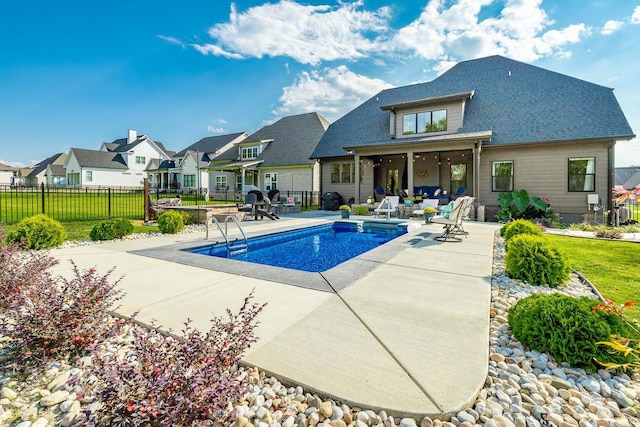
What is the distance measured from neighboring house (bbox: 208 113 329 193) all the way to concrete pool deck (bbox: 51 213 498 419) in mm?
18750

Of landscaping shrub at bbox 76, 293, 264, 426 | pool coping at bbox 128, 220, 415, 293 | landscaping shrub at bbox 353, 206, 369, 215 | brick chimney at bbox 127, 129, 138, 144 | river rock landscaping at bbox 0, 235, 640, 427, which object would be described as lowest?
river rock landscaping at bbox 0, 235, 640, 427

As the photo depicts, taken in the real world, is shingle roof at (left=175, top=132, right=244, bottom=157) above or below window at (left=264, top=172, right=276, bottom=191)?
above

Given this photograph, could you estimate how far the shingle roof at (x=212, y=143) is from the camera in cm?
3528

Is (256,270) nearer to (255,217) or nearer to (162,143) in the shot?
(255,217)

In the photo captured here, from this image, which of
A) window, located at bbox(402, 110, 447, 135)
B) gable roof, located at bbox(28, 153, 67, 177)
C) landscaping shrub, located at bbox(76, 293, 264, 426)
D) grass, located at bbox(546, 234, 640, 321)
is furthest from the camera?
gable roof, located at bbox(28, 153, 67, 177)

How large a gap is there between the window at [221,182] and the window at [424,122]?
20340 millimetres

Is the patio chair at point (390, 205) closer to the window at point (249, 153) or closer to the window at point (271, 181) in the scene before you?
the window at point (271, 181)

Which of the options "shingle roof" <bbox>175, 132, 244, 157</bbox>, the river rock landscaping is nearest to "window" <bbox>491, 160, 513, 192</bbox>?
the river rock landscaping

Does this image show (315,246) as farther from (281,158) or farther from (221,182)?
(221,182)

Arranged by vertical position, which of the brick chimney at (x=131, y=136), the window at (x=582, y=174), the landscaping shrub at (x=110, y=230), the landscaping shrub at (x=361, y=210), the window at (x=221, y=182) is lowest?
the landscaping shrub at (x=110, y=230)

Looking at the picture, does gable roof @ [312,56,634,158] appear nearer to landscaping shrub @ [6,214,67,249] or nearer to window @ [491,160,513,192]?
window @ [491,160,513,192]

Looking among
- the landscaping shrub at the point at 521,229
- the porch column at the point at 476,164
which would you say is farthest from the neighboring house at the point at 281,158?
the landscaping shrub at the point at 521,229

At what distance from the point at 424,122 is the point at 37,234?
666 inches

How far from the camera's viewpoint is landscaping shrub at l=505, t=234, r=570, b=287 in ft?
14.6
